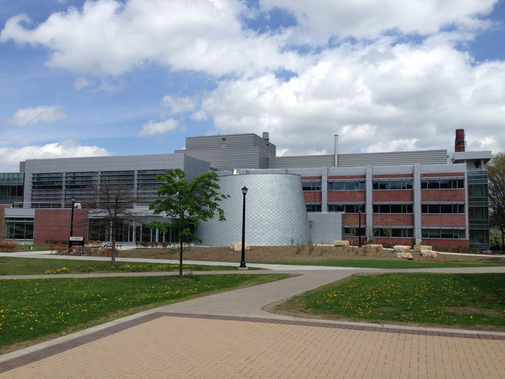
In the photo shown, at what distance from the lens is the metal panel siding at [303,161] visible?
2943 inches

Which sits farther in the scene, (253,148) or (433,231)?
(253,148)

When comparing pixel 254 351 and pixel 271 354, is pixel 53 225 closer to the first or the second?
pixel 254 351

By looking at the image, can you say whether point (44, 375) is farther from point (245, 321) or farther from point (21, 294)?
point (21, 294)

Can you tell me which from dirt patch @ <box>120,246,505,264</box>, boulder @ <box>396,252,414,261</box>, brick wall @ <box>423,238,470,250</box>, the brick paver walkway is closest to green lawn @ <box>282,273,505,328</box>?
the brick paver walkway

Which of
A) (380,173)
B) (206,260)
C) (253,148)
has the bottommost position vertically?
(206,260)

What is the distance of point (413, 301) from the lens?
12.3m

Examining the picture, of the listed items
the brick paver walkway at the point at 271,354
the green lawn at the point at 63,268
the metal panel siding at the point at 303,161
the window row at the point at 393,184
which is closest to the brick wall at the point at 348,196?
the window row at the point at 393,184

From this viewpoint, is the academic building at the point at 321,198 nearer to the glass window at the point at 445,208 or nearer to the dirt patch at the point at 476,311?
the glass window at the point at 445,208

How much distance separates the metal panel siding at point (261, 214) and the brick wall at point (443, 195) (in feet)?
68.7

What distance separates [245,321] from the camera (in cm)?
976

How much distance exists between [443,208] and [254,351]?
5261cm

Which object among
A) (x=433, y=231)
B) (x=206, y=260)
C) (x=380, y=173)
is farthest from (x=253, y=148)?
(x=206, y=260)

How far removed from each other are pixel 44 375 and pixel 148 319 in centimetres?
389

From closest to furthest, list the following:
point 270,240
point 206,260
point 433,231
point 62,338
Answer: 1. point 62,338
2. point 206,260
3. point 270,240
4. point 433,231
